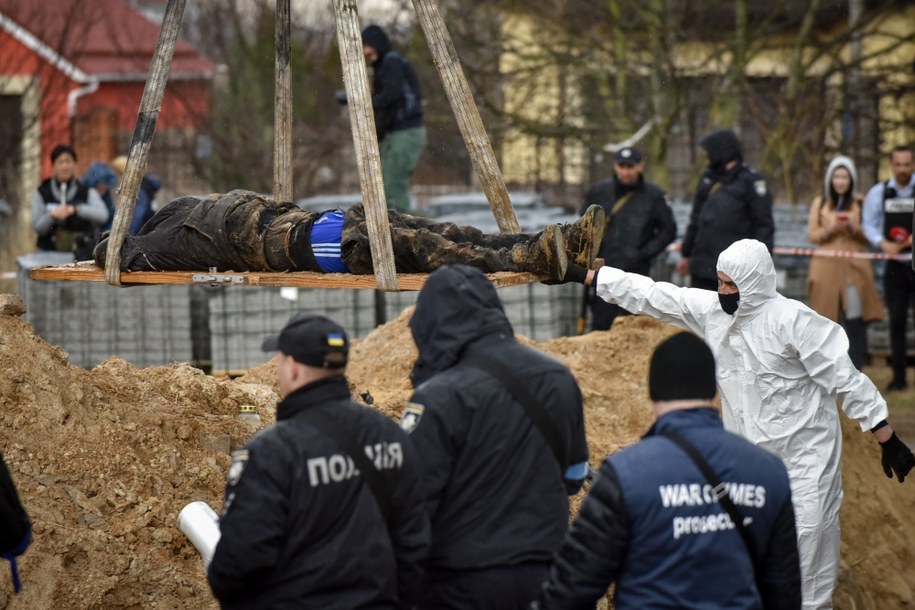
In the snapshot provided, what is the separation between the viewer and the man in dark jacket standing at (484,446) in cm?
476

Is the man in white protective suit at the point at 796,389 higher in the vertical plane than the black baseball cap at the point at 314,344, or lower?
lower

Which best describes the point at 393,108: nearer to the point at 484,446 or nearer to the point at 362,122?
the point at 362,122

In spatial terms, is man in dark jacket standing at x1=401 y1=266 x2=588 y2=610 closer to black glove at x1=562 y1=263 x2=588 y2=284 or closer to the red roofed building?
black glove at x1=562 y1=263 x2=588 y2=284

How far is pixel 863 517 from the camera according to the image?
9.67 meters

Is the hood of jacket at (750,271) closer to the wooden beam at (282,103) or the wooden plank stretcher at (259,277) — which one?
the wooden plank stretcher at (259,277)

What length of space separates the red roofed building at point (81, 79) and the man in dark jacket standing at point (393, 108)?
42.9 ft

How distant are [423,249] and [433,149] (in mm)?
20374

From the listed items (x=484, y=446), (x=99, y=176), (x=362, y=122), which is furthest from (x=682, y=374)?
(x=99, y=176)

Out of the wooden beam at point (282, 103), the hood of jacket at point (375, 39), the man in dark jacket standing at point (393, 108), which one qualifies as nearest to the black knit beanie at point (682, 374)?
the wooden beam at point (282, 103)

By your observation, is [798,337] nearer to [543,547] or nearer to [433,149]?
[543,547]

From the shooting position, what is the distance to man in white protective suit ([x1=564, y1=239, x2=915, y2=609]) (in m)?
6.87

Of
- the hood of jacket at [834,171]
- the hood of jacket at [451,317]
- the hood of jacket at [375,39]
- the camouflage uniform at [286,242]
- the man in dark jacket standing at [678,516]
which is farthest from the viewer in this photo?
the hood of jacket at [834,171]

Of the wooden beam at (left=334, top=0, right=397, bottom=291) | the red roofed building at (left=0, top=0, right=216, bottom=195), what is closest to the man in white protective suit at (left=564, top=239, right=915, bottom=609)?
the wooden beam at (left=334, top=0, right=397, bottom=291)

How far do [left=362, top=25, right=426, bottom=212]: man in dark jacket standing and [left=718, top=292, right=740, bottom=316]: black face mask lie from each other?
15.8 ft
